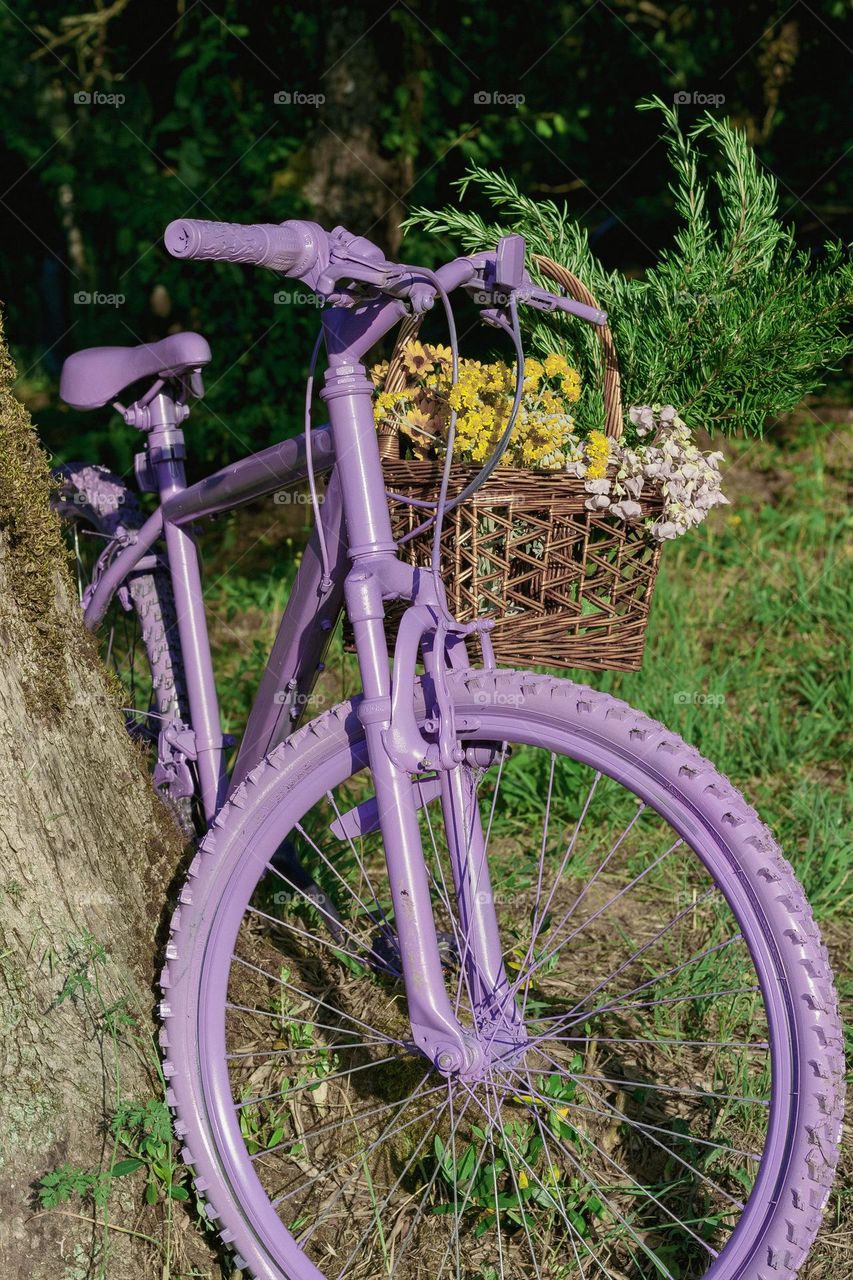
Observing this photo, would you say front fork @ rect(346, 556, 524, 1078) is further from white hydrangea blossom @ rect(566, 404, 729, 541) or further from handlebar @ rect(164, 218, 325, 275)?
handlebar @ rect(164, 218, 325, 275)

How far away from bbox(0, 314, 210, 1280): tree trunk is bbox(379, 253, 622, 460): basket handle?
1.79 ft

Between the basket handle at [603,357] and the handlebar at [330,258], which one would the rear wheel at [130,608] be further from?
the handlebar at [330,258]

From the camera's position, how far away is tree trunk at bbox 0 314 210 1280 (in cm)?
175

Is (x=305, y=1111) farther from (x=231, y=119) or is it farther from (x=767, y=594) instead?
(x=231, y=119)

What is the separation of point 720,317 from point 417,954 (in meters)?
1.03

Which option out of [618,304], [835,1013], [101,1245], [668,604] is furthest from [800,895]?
[668,604]

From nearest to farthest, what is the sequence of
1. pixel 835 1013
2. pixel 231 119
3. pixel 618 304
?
pixel 835 1013
pixel 618 304
pixel 231 119

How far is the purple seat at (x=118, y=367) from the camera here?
2.18 meters

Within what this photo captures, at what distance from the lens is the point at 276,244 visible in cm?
149

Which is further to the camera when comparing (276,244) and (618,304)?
(618,304)

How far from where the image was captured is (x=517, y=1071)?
1855 mm

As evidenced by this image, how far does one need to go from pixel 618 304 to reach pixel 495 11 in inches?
→ 136

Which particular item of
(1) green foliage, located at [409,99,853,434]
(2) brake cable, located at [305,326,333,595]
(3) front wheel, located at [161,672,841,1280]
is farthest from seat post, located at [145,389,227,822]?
(1) green foliage, located at [409,99,853,434]

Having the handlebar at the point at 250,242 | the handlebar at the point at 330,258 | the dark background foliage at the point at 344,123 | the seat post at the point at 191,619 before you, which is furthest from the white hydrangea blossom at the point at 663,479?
the dark background foliage at the point at 344,123
